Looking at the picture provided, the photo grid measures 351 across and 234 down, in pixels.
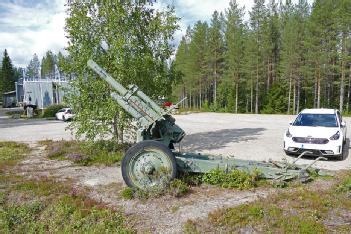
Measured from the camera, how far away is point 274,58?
162 ft

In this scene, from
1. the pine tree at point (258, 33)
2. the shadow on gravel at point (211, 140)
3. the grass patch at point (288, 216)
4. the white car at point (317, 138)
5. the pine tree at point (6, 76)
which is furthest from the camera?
the pine tree at point (6, 76)

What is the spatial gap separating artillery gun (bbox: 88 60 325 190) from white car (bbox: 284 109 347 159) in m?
2.78

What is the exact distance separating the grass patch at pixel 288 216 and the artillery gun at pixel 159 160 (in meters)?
0.98

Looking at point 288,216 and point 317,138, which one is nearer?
point 288,216

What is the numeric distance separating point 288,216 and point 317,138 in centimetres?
549

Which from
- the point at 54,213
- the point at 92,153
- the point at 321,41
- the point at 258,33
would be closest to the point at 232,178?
the point at 54,213

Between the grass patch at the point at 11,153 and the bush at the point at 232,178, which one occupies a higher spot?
the bush at the point at 232,178

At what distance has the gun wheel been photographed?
266 inches

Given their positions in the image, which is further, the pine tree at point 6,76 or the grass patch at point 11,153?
the pine tree at point 6,76

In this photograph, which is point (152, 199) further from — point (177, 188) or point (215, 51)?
point (215, 51)

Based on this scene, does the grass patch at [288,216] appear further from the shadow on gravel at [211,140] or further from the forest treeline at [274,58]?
the forest treeline at [274,58]

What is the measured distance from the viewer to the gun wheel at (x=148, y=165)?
6.76m

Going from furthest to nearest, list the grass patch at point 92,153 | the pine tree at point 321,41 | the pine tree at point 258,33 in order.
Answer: the pine tree at point 258,33, the pine tree at point 321,41, the grass patch at point 92,153

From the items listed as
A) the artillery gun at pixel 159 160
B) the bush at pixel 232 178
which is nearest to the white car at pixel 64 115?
the artillery gun at pixel 159 160
